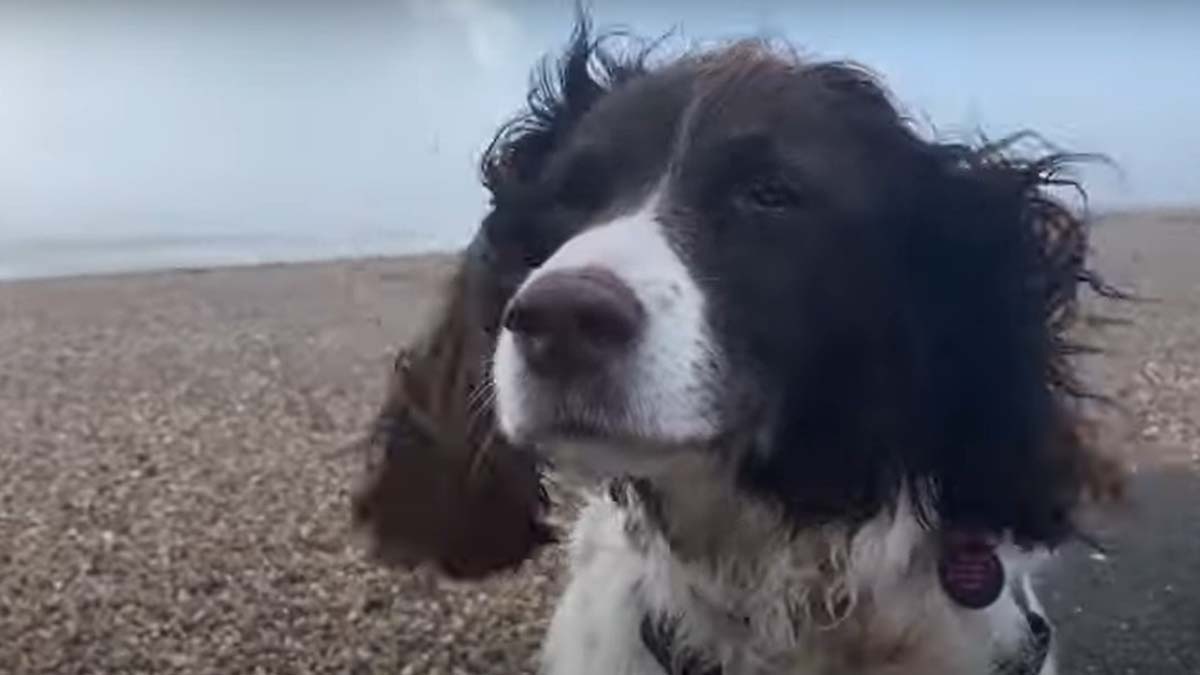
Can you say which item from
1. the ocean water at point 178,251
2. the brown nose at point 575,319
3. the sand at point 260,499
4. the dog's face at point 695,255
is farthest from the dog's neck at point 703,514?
the ocean water at point 178,251

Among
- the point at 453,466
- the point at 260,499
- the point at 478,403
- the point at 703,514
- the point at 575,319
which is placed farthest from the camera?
the point at 260,499

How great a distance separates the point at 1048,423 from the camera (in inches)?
130

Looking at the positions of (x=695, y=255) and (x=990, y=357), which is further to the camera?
(x=990, y=357)

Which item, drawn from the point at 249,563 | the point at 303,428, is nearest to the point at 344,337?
the point at 303,428

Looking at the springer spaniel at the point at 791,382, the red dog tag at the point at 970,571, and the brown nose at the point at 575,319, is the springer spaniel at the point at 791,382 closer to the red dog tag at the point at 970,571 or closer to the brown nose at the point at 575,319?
the red dog tag at the point at 970,571

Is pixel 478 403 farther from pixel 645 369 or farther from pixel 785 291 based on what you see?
pixel 645 369

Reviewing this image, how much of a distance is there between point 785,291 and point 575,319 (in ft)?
1.36

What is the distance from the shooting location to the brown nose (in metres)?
2.58

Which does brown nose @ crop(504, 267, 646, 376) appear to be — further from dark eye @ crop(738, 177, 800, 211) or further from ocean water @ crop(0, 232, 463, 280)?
ocean water @ crop(0, 232, 463, 280)

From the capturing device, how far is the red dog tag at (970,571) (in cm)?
320

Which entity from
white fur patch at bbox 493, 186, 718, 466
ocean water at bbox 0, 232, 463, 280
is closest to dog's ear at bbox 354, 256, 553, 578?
white fur patch at bbox 493, 186, 718, 466

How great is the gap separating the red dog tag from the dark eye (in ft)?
1.90

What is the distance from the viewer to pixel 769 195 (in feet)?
9.78

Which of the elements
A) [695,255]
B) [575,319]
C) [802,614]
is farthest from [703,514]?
[575,319]
